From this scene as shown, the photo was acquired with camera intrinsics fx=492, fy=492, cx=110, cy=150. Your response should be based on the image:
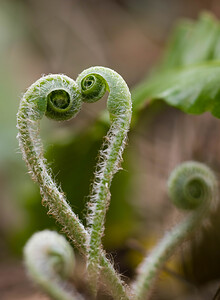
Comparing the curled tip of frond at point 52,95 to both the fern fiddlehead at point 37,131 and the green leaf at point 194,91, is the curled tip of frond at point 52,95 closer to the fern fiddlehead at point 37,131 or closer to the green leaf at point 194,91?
the fern fiddlehead at point 37,131

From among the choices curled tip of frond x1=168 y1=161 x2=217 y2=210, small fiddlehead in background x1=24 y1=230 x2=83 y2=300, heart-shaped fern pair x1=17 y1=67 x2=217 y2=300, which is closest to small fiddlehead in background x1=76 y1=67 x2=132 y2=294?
heart-shaped fern pair x1=17 y1=67 x2=217 y2=300

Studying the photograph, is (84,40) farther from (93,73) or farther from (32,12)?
(93,73)

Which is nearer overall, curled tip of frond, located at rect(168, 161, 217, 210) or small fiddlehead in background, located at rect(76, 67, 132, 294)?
small fiddlehead in background, located at rect(76, 67, 132, 294)

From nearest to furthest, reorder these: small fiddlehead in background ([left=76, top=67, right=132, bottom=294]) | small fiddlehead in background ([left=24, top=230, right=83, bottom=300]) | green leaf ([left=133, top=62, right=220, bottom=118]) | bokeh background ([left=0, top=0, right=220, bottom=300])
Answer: small fiddlehead in background ([left=76, top=67, right=132, bottom=294]), small fiddlehead in background ([left=24, top=230, right=83, bottom=300]), green leaf ([left=133, top=62, right=220, bottom=118]), bokeh background ([left=0, top=0, right=220, bottom=300])

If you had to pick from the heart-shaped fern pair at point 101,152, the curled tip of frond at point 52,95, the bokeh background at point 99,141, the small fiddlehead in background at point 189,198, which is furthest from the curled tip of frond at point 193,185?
the curled tip of frond at point 52,95

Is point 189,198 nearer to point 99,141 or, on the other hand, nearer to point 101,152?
point 101,152

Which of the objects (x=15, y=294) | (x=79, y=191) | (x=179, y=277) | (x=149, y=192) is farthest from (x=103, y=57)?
(x=179, y=277)

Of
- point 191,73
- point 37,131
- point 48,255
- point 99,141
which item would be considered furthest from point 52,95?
point 99,141

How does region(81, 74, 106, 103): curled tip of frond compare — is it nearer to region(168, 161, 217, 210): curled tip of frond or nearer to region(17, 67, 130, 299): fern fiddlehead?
region(17, 67, 130, 299): fern fiddlehead
